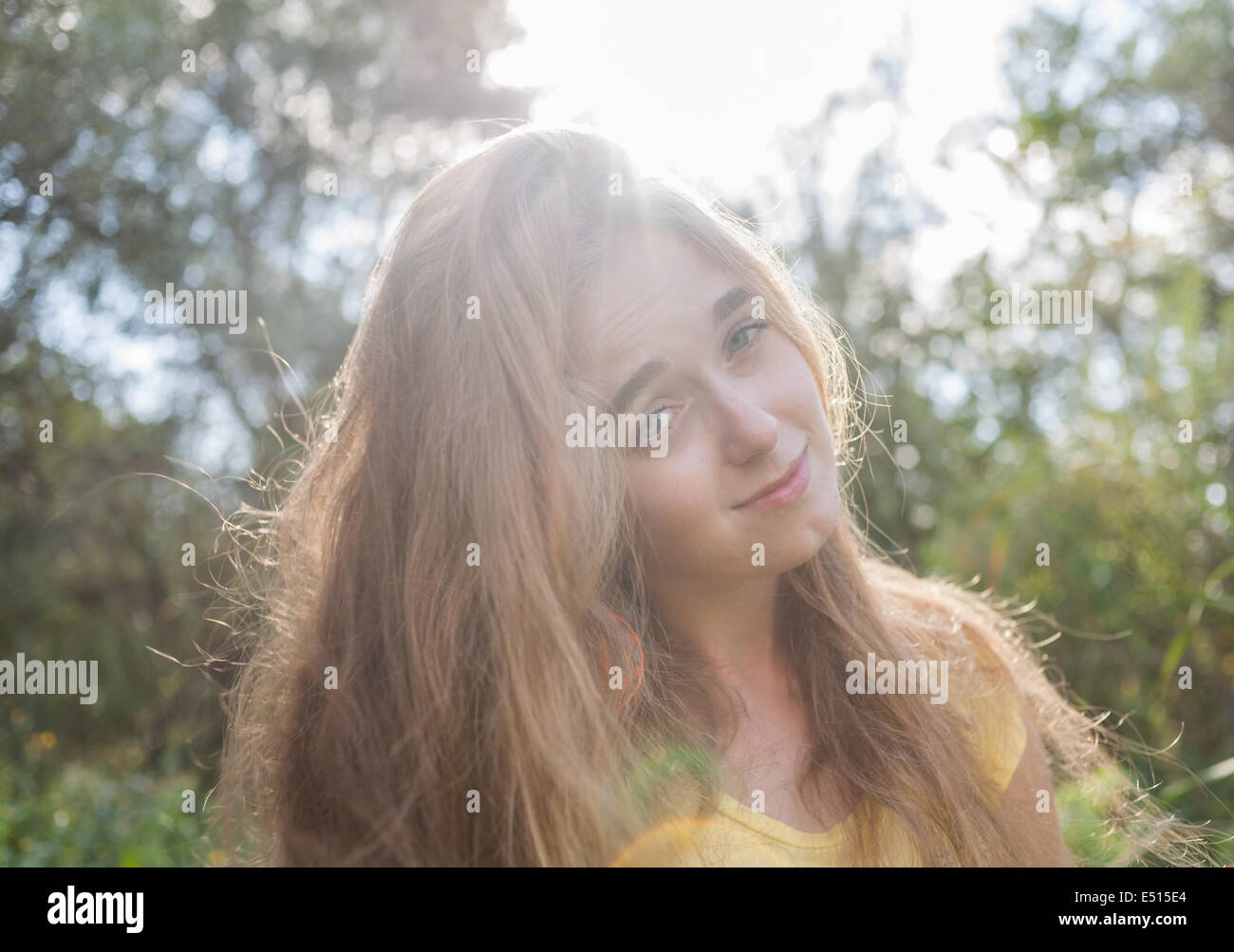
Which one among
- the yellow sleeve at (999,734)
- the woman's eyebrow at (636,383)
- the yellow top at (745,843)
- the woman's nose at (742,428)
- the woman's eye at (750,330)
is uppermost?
the woman's eye at (750,330)

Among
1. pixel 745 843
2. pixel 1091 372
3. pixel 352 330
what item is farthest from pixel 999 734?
pixel 352 330

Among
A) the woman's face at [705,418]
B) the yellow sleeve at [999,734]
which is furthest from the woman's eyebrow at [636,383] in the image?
the yellow sleeve at [999,734]

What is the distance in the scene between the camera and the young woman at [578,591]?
1.46 m

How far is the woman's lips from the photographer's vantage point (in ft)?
5.29

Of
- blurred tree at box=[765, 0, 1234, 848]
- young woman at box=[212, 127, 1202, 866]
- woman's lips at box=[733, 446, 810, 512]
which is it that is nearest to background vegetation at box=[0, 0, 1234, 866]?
blurred tree at box=[765, 0, 1234, 848]

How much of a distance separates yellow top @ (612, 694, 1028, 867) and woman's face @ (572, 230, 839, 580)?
462 mm

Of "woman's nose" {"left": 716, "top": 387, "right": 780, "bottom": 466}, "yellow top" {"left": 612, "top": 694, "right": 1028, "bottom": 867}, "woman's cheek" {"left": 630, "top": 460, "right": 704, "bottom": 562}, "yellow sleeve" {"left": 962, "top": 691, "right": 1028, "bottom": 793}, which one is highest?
"woman's nose" {"left": 716, "top": 387, "right": 780, "bottom": 466}

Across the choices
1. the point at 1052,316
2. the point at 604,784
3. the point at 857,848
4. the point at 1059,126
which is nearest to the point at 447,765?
the point at 604,784

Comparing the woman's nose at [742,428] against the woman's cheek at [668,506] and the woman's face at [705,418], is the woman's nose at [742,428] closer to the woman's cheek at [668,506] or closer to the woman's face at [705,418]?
the woman's face at [705,418]

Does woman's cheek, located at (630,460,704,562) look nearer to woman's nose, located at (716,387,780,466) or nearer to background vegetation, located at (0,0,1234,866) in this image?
woman's nose, located at (716,387,780,466)

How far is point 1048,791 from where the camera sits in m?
1.95

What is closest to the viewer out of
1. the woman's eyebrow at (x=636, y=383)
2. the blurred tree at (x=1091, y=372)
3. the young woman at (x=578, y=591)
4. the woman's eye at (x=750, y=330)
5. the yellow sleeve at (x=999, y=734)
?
the young woman at (x=578, y=591)

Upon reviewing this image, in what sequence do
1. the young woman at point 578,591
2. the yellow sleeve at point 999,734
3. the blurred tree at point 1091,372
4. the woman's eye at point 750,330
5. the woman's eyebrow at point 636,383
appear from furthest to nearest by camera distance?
1. the blurred tree at point 1091,372
2. the yellow sleeve at point 999,734
3. the woman's eye at point 750,330
4. the woman's eyebrow at point 636,383
5. the young woman at point 578,591
